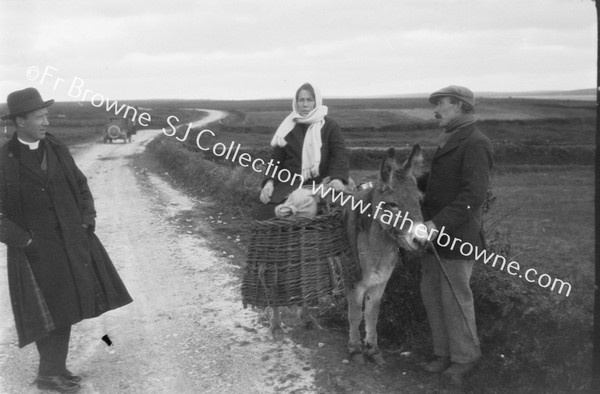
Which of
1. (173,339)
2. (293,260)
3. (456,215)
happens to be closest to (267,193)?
(293,260)

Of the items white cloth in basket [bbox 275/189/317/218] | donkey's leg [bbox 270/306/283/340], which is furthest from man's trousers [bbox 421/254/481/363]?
donkey's leg [bbox 270/306/283/340]

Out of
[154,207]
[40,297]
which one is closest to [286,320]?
[40,297]

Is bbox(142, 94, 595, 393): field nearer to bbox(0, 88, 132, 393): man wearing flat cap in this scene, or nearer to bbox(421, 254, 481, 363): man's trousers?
bbox(421, 254, 481, 363): man's trousers

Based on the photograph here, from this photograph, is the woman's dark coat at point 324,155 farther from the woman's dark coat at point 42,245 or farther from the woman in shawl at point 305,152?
the woman's dark coat at point 42,245

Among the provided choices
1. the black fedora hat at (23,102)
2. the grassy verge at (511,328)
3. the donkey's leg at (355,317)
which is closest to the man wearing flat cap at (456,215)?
the grassy verge at (511,328)

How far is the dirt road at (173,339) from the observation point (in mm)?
4582

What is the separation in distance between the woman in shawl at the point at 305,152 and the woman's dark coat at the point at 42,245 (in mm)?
1850

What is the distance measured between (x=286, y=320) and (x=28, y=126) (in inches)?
131

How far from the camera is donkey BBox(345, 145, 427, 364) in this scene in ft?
13.6

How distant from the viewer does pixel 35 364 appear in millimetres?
4863

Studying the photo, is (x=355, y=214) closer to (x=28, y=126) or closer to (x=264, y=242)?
(x=264, y=242)

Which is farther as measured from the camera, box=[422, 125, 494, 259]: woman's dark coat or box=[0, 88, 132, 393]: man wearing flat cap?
box=[0, 88, 132, 393]: man wearing flat cap

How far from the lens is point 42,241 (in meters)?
4.29

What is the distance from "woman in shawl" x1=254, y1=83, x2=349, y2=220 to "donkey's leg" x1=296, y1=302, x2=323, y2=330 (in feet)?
4.19
